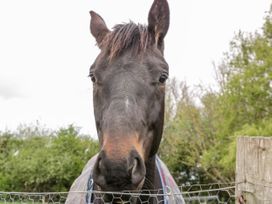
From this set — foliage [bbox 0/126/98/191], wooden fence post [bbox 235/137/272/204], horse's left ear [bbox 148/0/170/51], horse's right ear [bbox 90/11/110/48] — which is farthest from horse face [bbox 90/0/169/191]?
foliage [bbox 0/126/98/191]

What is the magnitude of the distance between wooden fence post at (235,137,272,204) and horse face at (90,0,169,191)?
1.62ft

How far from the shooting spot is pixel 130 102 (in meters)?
2.33

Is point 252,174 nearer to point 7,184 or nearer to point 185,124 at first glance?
point 185,124

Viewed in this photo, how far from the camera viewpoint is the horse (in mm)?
2062

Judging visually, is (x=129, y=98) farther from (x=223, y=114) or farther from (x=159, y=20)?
(x=223, y=114)

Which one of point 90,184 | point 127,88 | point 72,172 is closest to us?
point 127,88

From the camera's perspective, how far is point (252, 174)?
205 cm

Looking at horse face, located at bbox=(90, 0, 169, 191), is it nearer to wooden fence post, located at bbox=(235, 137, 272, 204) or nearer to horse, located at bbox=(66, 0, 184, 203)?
horse, located at bbox=(66, 0, 184, 203)

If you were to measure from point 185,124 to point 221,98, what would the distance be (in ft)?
11.2

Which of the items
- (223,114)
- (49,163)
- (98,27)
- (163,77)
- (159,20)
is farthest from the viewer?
(49,163)

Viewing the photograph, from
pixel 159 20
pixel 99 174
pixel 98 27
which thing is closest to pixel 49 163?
pixel 98 27

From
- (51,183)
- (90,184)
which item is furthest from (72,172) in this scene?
(90,184)

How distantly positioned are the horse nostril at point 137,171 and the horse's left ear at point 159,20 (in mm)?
1095

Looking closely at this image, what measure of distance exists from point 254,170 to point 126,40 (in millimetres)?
1137
